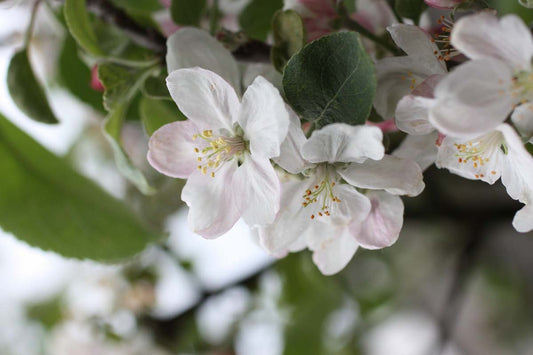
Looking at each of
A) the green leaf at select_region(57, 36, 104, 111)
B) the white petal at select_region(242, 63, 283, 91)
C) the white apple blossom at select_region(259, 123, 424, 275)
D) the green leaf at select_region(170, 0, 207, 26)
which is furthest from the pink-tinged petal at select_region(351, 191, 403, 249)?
the green leaf at select_region(57, 36, 104, 111)

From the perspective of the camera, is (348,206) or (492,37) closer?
(492,37)

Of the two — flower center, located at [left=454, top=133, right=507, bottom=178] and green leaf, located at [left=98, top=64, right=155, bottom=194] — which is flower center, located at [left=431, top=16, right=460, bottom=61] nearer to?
flower center, located at [left=454, top=133, right=507, bottom=178]

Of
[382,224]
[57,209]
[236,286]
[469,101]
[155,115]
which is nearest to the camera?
[469,101]

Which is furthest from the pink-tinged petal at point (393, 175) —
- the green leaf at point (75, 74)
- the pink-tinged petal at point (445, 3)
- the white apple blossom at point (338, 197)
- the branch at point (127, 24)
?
the green leaf at point (75, 74)

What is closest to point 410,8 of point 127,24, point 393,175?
point 393,175

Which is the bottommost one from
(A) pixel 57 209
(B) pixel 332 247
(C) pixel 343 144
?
(A) pixel 57 209

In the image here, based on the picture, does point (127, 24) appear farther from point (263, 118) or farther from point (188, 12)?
point (263, 118)

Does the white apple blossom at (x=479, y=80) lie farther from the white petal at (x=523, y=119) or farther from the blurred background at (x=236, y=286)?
the blurred background at (x=236, y=286)
